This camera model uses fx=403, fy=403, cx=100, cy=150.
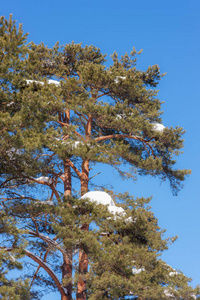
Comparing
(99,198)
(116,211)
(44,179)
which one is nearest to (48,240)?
(99,198)

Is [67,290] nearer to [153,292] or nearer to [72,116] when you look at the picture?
[153,292]

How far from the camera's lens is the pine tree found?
11.4 meters

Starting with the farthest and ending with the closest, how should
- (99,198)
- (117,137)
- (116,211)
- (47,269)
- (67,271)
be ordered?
(117,137)
(47,269)
(67,271)
(116,211)
(99,198)

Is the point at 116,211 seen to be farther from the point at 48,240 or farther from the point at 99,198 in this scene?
the point at 48,240

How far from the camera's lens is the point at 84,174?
48.6 feet

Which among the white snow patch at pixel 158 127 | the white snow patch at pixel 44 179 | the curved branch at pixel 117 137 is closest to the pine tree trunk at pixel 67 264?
the white snow patch at pixel 44 179

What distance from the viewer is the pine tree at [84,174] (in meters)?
11.4

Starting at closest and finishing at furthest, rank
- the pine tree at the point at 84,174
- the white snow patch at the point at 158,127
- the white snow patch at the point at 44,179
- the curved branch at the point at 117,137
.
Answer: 1. the pine tree at the point at 84,174
2. the white snow patch at the point at 44,179
3. the white snow patch at the point at 158,127
4. the curved branch at the point at 117,137

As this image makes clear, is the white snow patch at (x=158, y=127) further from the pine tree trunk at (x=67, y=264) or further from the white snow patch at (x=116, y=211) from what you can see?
the white snow patch at (x=116, y=211)

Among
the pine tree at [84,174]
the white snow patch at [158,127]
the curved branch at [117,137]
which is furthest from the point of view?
the curved branch at [117,137]

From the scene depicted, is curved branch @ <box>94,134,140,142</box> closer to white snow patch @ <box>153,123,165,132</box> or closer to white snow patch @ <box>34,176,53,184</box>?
white snow patch @ <box>153,123,165,132</box>

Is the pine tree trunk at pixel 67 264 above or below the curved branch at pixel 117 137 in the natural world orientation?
below

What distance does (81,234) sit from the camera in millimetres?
11844

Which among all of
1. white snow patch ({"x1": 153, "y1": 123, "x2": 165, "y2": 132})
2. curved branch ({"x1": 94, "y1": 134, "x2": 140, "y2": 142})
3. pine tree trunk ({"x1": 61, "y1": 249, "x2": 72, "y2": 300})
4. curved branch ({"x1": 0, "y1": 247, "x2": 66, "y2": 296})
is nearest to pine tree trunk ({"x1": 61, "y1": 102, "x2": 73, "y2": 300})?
pine tree trunk ({"x1": 61, "y1": 249, "x2": 72, "y2": 300})
